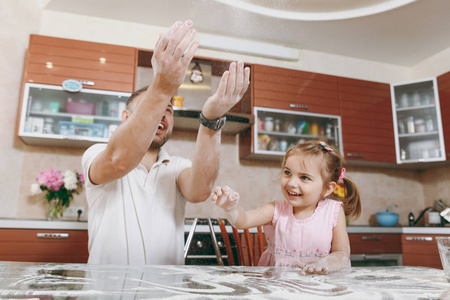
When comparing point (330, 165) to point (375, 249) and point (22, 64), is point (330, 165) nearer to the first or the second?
point (375, 249)

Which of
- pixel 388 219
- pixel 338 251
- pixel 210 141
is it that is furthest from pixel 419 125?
pixel 210 141

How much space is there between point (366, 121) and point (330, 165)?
1.61 metres

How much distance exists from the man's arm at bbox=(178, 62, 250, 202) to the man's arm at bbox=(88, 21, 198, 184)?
0.12 meters

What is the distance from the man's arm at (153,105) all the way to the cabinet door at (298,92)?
147 centimetres

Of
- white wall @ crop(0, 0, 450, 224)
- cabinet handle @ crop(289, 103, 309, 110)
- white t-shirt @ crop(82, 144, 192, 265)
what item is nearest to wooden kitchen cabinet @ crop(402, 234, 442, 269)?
white wall @ crop(0, 0, 450, 224)

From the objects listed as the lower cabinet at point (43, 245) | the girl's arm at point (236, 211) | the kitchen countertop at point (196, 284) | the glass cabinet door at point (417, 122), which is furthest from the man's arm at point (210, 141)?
the glass cabinet door at point (417, 122)

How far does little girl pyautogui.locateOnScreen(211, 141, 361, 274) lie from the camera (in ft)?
2.81

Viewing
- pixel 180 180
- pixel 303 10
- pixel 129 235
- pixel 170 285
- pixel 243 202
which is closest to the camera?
Result: pixel 170 285

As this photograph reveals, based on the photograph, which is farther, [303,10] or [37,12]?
[37,12]

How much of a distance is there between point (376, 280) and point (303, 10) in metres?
1.01

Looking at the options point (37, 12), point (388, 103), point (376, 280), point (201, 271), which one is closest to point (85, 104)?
point (37, 12)

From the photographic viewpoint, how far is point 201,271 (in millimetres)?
503

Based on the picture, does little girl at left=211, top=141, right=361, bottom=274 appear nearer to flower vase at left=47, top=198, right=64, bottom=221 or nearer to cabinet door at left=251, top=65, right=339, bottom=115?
cabinet door at left=251, top=65, right=339, bottom=115

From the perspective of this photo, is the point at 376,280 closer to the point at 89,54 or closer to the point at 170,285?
the point at 170,285
